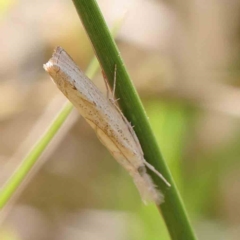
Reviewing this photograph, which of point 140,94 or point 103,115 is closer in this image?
point 103,115

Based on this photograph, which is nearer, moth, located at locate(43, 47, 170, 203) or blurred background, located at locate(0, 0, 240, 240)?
moth, located at locate(43, 47, 170, 203)

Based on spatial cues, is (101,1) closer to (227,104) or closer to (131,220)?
(227,104)

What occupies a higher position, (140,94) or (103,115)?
(103,115)

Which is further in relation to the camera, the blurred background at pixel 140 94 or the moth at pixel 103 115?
the blurred background at pixel 140 94

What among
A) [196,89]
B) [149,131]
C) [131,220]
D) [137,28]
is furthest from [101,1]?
[149,131]
